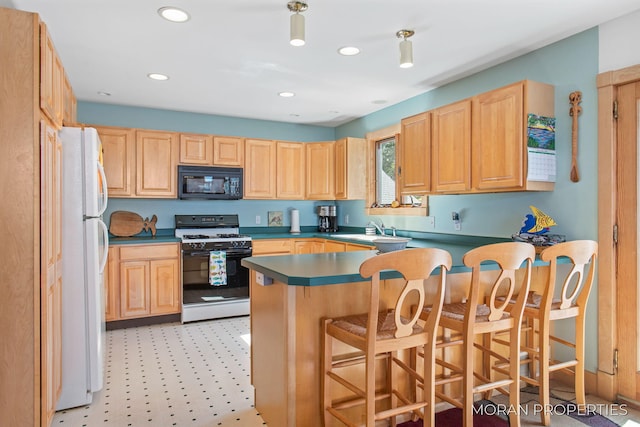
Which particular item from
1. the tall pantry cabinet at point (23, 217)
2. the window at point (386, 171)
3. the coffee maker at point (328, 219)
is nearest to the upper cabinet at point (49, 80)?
the tall pantry cabinet at point (23, 217)

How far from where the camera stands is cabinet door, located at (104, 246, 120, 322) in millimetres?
4062

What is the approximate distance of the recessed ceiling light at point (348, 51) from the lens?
3039 millimetres

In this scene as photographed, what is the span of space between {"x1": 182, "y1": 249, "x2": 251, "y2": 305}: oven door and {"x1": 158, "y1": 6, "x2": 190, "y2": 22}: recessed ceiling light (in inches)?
97.5

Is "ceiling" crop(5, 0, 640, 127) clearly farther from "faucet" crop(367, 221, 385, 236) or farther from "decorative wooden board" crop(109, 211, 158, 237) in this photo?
"faucet" crop(367, 221, 385, 236)

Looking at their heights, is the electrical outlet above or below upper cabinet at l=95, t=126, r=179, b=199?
below

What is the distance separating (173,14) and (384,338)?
2.26m

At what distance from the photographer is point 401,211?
454 cm

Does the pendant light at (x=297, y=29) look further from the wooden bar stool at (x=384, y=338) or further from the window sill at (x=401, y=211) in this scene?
the window sill at (x=401, y=211)

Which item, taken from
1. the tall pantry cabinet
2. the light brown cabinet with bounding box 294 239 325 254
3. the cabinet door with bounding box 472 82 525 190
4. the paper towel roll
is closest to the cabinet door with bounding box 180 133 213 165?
the paper towel roll

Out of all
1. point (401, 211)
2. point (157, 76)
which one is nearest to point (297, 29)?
point (157, 76)

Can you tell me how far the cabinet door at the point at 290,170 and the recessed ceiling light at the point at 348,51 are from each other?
2.25 metres

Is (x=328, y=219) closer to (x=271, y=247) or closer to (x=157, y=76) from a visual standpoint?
(x=271, y=247)

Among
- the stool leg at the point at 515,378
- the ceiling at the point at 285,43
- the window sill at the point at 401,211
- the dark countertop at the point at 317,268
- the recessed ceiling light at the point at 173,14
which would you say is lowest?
the stool leg at the point at 515,378

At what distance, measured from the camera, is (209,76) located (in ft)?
12.0
